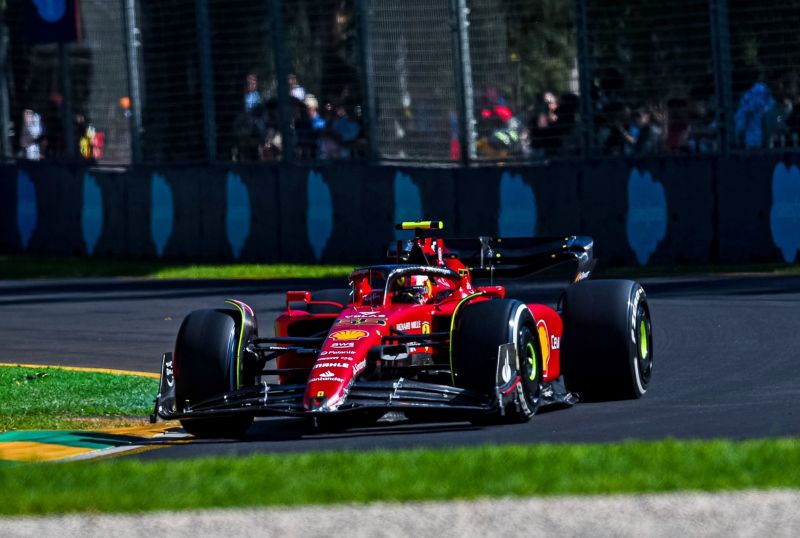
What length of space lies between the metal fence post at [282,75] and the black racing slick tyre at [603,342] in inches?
446

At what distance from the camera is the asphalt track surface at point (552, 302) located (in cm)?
879

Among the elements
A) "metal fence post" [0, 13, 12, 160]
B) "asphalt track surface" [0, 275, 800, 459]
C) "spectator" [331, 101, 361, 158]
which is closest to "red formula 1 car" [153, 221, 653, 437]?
"asphalt track surface" [0, 275, 800, 459]

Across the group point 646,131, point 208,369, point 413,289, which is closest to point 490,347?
point 413,289

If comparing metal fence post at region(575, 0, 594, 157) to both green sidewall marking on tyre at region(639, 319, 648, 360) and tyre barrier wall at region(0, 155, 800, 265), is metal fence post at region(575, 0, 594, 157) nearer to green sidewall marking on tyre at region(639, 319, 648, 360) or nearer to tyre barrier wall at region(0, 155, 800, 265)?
tyre barrier wall at region(0, 155, 800, 265)

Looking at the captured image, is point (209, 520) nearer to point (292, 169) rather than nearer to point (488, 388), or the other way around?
point (488, 388)

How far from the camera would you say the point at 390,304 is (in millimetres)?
9875

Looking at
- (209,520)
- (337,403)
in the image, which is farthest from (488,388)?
(209,520)

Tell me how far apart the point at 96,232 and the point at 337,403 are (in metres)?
15.2

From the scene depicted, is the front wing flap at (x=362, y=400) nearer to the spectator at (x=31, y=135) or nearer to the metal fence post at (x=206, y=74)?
the metal fence post at (x=206, y=74)

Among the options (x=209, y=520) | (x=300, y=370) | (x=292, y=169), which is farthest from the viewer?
(x=292, y=169)

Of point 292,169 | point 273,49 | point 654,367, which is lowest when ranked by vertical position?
point 654,367

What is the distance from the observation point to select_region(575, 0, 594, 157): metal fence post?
18906mm

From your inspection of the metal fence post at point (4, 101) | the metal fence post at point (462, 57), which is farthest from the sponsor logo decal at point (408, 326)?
the metal fence post at point (4, 101)

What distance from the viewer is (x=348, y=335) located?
30.6 feet
